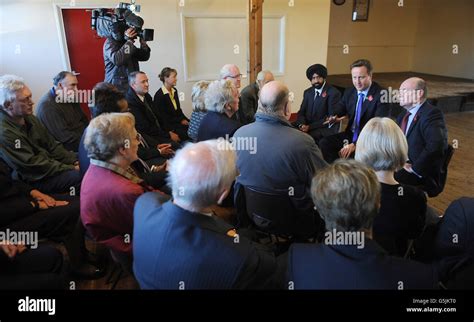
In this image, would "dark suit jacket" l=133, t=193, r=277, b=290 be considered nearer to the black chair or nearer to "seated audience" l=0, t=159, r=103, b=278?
the black chair

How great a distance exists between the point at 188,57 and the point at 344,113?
2.92 meters

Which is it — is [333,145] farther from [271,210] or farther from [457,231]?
[457,231]

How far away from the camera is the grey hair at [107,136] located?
1696 millimetres

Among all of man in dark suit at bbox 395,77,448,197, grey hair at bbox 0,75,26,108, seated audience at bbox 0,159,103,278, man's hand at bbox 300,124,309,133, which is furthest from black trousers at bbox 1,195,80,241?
man's hand at bbox 300,124,309,133

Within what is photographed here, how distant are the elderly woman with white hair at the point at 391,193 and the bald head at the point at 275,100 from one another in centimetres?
55

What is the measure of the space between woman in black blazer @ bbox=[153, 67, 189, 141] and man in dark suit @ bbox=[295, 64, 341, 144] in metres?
1.41

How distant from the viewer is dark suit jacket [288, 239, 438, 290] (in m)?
1.04

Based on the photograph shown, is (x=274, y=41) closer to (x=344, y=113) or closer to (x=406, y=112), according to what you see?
(x=344, y=113)

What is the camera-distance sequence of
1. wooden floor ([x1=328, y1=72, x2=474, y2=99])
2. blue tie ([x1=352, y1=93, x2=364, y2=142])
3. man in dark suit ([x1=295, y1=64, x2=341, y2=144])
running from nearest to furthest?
blue tie ([x1=352, y1=93, x2=364, y2=142]) → man in dark suit ([x1=295, y1=64, x2=341, y2=144]) → wooden floor ([x1=328, y1=72, x2=474, y2=99])

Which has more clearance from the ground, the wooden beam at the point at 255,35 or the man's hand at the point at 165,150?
the wooden beam at the point at 255,35

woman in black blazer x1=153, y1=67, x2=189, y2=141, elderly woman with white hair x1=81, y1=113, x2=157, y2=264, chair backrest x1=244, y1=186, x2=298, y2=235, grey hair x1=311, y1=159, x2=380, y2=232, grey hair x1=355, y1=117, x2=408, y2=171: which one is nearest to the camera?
grey hair x1=311, y1=159, x2=380, y2=232

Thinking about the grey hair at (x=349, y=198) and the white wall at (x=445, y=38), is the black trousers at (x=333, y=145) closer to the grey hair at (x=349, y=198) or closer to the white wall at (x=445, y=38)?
the grey hair at (x=349, y=198)

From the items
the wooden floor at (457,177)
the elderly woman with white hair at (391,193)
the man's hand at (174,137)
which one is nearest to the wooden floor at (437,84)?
the wooden floor at (457,177)

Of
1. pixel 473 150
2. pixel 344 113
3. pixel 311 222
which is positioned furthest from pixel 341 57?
pixel 311 222
